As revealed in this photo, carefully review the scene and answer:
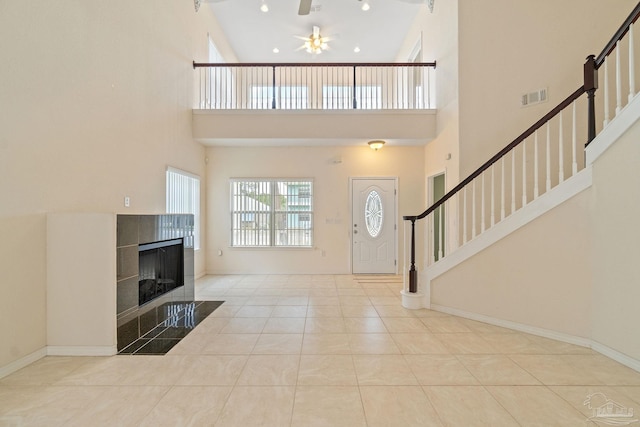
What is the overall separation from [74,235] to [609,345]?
15.5 feet

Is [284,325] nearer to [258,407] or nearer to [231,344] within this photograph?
[231,344]

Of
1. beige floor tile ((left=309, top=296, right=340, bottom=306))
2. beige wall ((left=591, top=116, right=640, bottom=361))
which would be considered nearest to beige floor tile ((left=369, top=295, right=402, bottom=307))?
beige floor tile ((left=309, top=296, right=340, bottom=306))

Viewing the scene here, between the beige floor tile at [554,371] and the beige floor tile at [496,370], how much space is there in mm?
76

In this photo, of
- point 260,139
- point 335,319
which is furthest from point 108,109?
point 335,319

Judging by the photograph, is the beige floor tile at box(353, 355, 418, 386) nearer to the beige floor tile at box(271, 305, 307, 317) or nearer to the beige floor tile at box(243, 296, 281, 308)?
the beige floor tile at box(271, 305, 307, 317)

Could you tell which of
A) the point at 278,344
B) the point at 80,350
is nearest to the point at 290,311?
the point at 278,344

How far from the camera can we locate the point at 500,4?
4184 millimetres

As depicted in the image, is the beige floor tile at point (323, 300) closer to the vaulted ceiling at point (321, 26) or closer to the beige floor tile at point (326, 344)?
the beige floor tile at point (326, 344)

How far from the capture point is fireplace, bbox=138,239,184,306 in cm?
350

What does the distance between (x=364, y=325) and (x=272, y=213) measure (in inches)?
142

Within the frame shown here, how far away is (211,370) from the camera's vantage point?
2432 mm

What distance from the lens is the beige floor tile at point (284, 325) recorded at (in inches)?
128

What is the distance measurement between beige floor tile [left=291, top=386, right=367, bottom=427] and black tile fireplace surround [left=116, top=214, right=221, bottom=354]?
1.56 meters

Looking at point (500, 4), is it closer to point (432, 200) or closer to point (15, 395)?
point (432, 200)
